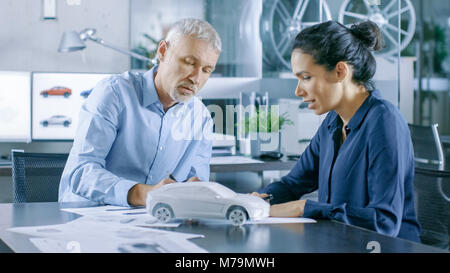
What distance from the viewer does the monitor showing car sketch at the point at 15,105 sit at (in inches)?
136

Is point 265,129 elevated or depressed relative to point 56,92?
depressed

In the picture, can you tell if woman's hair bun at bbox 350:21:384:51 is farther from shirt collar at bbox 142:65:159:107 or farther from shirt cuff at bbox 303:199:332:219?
shirt collar at bbox 142:65:159:107

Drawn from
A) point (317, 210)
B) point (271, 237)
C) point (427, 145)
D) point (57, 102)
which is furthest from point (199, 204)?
point (57, 102)

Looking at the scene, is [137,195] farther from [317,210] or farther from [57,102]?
[57,102]

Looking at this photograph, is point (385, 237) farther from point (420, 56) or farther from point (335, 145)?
point (420, 56)

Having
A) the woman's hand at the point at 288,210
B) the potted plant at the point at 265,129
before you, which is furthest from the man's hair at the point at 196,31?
the potted plant at the point at 265,129

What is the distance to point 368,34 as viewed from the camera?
1.60 meters

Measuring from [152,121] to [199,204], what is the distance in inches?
31.8

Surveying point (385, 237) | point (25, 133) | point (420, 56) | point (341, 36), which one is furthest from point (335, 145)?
point (420, 56)

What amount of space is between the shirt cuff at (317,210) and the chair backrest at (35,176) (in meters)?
1.10

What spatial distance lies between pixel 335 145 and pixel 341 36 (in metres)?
0.31

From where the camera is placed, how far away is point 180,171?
6.79ft

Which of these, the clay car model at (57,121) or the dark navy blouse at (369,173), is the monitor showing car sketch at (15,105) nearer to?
the clay car model at (57,121)
